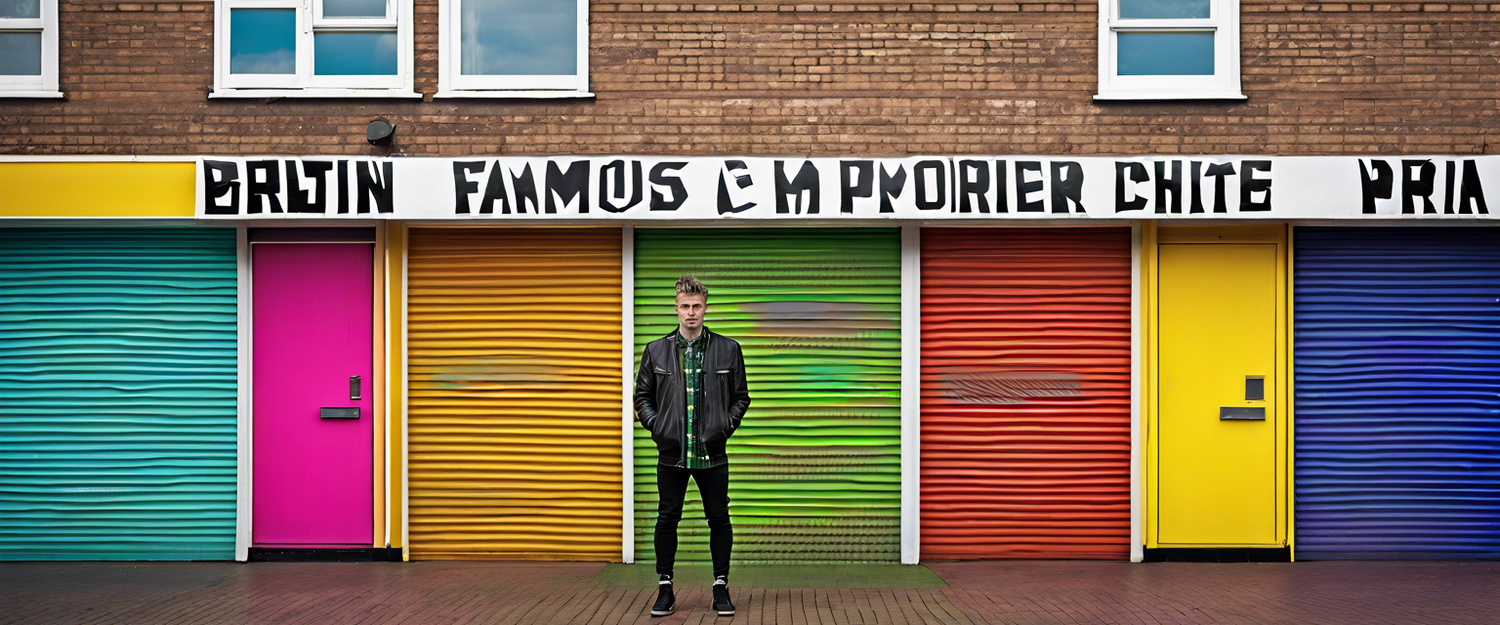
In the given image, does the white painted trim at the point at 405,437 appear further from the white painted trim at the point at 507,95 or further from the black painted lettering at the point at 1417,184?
the black painted lettering at the point at 1417,184

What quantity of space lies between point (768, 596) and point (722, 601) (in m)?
0.56

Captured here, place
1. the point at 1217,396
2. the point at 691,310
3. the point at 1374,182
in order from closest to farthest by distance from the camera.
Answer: the point at 691,310 < the point at 1374,182 < the point at 1217,396

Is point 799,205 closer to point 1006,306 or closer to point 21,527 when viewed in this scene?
point 1006,306

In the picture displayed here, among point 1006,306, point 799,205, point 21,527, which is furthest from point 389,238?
point 1006,306

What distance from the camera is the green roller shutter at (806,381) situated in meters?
8.36

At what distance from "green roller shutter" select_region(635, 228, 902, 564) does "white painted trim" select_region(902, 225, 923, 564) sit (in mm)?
71

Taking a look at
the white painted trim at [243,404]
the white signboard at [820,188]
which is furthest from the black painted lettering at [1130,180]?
the white painted trim at [243,404]

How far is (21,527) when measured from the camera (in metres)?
8.43

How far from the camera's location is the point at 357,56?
838 cm

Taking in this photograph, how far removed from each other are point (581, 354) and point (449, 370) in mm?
989

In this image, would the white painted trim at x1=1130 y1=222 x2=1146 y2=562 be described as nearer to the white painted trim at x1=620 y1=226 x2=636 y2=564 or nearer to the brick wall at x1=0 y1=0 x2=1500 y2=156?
the brick wall at x1=0 y1=0 x2=1500 y2=156

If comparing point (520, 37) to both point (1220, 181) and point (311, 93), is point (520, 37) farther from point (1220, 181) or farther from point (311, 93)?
point (1220, 181)

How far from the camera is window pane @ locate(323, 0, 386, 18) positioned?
8.41m

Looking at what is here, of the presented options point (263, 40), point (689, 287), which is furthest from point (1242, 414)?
point (263, 40)
